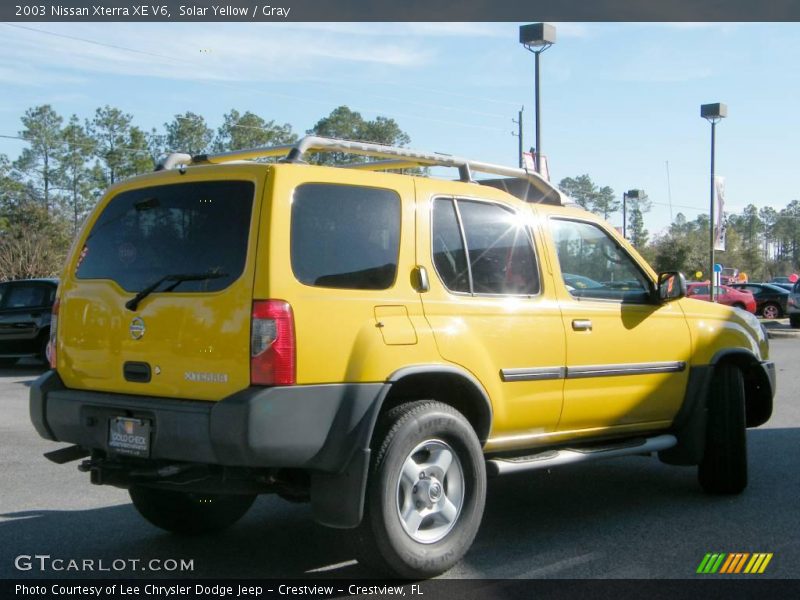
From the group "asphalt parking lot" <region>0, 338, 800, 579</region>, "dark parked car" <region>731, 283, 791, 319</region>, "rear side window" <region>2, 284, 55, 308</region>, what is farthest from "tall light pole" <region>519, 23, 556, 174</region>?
"dark parked car" <region>731, 283, 791, 319</region>

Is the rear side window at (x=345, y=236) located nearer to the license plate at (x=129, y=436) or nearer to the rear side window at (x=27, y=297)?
the license plate at (x=129, y=436)

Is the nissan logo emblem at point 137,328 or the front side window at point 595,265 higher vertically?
the front side window at point 595,265

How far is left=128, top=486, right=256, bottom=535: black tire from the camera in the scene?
5473 millimetres

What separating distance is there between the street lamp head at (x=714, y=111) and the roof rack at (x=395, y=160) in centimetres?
2628

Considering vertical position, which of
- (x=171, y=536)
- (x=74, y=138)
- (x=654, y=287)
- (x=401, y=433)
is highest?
(x=74, y=138)

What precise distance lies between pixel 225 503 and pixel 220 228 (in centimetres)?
193

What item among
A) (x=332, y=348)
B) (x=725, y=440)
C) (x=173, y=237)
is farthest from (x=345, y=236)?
(x=725, y=440)

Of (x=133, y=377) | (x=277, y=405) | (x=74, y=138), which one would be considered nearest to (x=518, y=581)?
(x=277, y=405)

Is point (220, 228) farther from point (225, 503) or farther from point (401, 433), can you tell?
point (225, 503)

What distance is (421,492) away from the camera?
15.5ft

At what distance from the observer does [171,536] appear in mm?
5590

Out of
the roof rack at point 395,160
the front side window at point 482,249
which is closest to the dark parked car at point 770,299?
the roof rack at point 395,160

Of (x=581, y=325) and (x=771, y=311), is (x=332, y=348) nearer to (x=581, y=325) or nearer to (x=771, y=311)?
(x=581, y=325)

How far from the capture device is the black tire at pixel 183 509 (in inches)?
215
